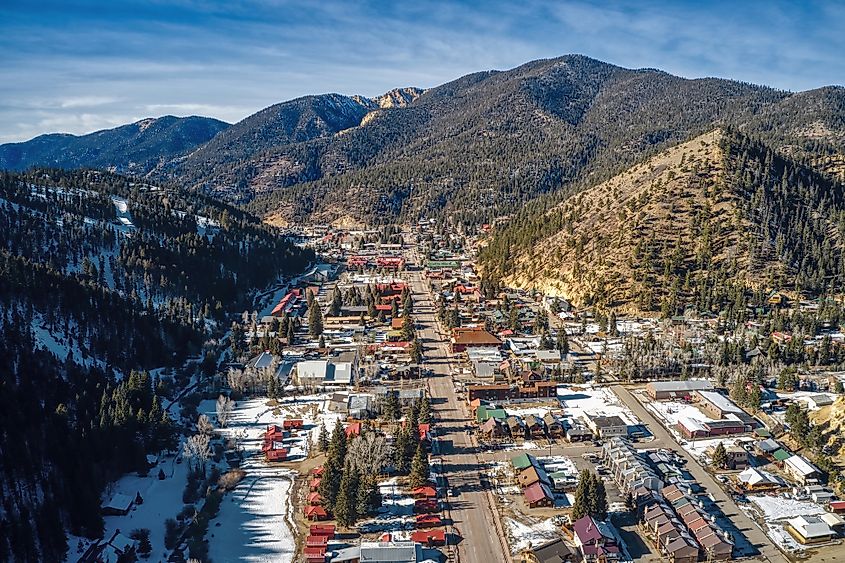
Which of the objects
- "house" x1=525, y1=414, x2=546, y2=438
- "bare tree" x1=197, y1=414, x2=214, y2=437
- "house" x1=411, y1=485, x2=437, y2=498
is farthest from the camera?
"house" x1=525, y1=414, x2=546, y2=438

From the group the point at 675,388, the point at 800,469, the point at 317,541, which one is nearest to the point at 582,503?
the point at 317,541

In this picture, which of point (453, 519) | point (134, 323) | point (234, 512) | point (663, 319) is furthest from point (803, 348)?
point (134, 323)

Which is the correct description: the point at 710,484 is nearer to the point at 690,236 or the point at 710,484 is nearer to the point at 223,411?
the point at 223,411

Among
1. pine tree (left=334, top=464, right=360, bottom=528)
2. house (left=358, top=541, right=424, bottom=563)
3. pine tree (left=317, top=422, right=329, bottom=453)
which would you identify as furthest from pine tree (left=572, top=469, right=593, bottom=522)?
pine tree (left=317, top=422, right=329, bottom=453)

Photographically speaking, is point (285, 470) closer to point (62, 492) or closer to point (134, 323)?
point (62, 492)

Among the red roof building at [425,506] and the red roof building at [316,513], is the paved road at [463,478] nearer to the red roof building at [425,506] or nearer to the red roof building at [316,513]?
the red roof building at [425,506]

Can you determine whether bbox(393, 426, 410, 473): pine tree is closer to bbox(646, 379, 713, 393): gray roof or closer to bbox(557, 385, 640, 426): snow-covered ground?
Result: bbox(557, 385, 640, 426): snow-covered ground

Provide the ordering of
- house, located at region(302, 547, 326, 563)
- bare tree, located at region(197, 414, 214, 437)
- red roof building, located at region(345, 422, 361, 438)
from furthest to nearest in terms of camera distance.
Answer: bare tree, located at region(197, 414, 214, 437) < red roof building, located at region(345, 422, 361, 438) < house, located at region(302, 547, 326, 563)
